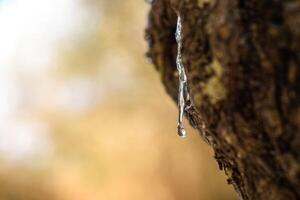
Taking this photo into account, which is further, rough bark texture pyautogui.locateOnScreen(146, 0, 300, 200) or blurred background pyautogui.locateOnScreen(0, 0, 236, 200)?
blurred background pyautogui.locateOnScreen(0, 0, 236, 200)

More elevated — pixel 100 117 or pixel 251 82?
pixel 100 117

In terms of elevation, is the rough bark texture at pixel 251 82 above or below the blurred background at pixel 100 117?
below

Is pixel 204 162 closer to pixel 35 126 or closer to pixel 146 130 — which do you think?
pixel 146 130

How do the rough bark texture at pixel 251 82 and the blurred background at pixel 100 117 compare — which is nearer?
the rough bark texture at pixel 251 82

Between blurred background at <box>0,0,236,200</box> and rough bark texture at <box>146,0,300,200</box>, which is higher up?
blurred background at <box>0,0,236,200</box>

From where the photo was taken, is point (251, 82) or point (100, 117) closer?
point (251, 82)
